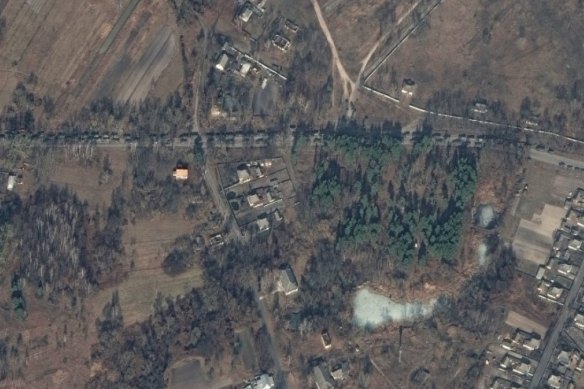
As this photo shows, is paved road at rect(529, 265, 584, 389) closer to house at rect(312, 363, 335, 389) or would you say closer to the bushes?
house at rect(312, 363, 335, 389)

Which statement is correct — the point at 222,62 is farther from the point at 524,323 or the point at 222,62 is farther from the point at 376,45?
the point at 524,323

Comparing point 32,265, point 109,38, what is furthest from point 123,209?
point 109,38

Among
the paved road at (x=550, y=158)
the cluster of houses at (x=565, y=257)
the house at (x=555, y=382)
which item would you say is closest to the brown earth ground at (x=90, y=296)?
the paved road at (x=550, y=158)

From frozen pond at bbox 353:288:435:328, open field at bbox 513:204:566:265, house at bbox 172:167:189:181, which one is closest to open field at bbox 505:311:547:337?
open field at bbox 513:204:566:265

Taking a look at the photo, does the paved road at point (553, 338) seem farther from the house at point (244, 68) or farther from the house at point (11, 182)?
the house at point (11, 182)

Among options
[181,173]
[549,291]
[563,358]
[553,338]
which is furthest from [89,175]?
[563,358]

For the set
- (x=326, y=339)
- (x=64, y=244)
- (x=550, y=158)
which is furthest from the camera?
(x=550, y=158)

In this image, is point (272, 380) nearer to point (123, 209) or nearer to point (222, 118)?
point (123, 209)
